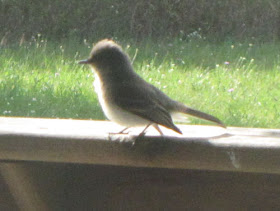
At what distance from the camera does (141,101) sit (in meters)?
2.61

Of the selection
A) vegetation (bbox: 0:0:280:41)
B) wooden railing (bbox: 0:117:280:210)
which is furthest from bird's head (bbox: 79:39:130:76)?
vegetation (bbox: 0:0:280:41)

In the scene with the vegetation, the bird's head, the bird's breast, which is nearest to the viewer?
the bird's breast

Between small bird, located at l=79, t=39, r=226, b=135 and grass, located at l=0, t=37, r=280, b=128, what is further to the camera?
grass, located at l=0, t=37, r=280, b=128

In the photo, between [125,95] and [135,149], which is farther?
[125,95]

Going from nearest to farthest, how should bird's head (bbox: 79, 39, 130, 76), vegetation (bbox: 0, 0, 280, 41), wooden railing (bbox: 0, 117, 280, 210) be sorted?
wooden railing (bbox: 0, 117, 280, 210), bird's head (bbox: 79, 39, 130, 76), vegetation (bbox: 0, 0, 280, 41)

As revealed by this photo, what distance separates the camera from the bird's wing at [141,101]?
8.16 feet

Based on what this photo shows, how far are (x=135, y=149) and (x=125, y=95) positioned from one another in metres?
0.66

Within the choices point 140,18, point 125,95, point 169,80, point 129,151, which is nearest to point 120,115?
point 125,95

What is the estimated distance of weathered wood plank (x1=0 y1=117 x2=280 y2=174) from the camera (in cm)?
190

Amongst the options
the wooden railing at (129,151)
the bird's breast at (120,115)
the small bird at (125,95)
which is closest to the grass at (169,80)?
the small bird at (125,95)

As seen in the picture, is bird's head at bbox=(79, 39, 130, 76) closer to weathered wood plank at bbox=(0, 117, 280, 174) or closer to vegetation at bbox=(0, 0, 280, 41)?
weathered wood plank at bbox=(0, 117, 280, 174)

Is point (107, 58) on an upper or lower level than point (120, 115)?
upper

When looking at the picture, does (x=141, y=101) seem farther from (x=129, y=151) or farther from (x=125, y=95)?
(x=129, y=151)

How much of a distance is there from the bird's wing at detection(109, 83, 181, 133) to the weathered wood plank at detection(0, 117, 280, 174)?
364 millimetres
